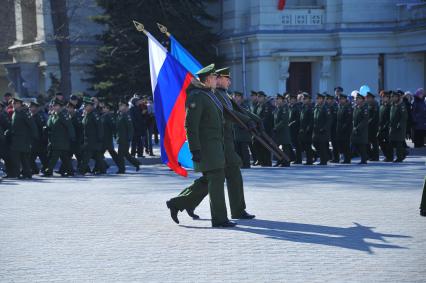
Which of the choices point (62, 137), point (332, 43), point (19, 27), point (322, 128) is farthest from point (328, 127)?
point (19, 27)

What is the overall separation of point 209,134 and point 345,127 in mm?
10346

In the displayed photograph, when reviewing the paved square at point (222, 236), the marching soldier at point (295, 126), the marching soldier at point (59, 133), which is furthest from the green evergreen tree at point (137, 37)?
the paved square at point (222, 236)

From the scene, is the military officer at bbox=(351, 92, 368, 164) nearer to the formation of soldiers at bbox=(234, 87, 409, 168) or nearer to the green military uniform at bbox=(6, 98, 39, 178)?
the formation of soldiers at bbox=(234, 87, 409, 168)

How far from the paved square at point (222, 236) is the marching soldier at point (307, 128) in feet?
14.4

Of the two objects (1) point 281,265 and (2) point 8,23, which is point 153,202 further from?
(2) point 8,23

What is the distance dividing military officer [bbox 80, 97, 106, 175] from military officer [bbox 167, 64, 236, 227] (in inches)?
345

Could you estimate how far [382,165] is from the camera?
1855cm

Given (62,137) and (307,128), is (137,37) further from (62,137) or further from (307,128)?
(62,137)

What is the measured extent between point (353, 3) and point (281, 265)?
26.5m

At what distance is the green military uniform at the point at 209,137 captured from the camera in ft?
32.3

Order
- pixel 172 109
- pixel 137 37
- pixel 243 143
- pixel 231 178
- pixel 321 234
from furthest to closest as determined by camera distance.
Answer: pixel 137 37
pixel 243 143
pixel 172 109
pixel 231 178
pixel 321 234

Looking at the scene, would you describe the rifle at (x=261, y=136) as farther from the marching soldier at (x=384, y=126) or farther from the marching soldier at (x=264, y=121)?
the marching soldier at (x=384, y=126)

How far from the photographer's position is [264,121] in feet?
66.1

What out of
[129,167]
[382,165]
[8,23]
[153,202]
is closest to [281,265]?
[153,202]
